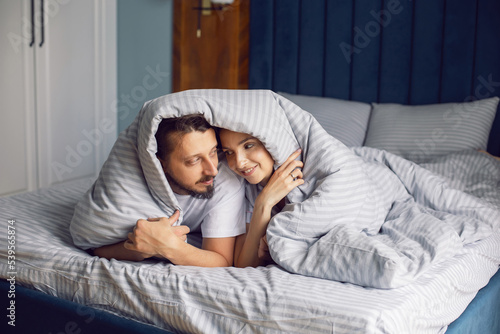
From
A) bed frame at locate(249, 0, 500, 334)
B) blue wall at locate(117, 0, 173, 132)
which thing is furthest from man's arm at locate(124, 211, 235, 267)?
blue wall at locate(117, 0, 173, 132)

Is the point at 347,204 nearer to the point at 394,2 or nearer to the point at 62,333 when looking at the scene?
the point at 62,333

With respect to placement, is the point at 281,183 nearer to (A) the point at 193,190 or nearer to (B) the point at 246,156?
(B) the point at 246,156

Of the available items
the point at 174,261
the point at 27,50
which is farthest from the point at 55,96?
the point at 174,261

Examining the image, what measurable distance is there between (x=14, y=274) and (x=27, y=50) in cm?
198

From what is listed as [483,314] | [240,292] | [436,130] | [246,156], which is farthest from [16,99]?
[483,314]

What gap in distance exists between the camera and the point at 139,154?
5.29 ft

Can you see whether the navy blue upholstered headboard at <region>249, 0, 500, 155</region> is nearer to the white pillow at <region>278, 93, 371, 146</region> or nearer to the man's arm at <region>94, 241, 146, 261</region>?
the white pillow at <region>278, 93, 371, 146</region>

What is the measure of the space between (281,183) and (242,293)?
0.40m

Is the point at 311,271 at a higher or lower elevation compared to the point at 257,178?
lower

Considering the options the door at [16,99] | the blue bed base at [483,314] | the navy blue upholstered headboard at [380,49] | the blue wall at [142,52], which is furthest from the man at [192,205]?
the blue wall at [142,52]

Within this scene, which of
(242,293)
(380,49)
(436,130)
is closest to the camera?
(242,293)

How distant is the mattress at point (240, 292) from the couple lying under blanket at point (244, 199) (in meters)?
0.06

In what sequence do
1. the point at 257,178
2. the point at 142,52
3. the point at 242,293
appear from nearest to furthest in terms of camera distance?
the point at 242,293, the point at 257,178, the point at 142,52

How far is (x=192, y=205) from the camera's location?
1.73m
